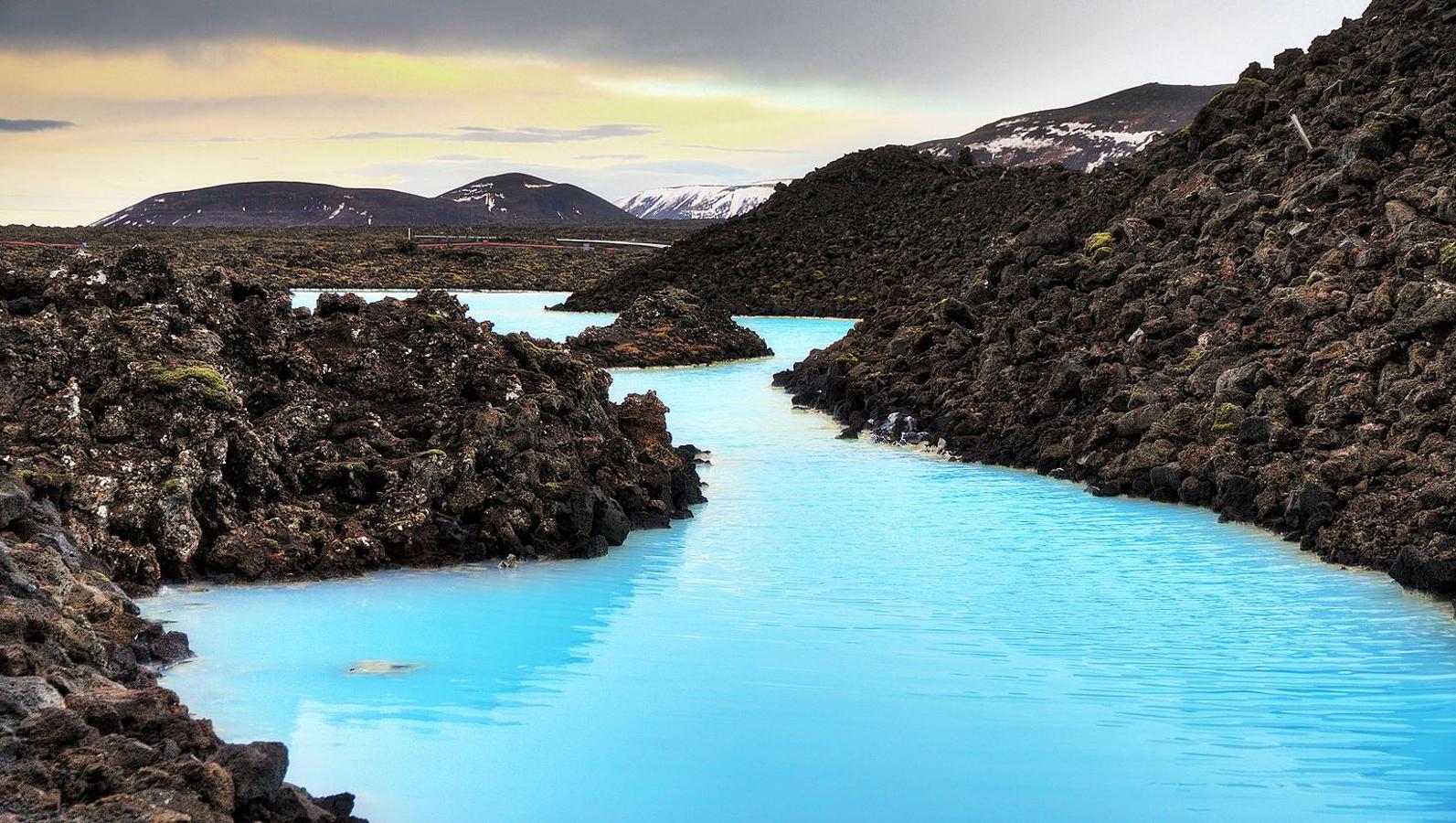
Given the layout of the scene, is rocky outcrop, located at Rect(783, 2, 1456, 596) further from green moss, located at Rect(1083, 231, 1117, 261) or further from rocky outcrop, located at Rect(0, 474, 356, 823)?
rocky outcrop, located at Rect(0, 474, 356, 823)

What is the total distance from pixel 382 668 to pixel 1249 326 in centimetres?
1003

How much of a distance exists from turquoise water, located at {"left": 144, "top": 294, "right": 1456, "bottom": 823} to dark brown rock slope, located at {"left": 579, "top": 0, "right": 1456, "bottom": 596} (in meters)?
0.93

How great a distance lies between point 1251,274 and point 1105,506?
4.29 meters

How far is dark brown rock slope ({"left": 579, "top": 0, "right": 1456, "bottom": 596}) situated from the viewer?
1144cm

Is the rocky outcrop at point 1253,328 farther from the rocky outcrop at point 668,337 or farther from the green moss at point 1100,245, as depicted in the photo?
the rocky outcrop at point 668,337

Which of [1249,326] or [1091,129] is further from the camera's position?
[1091,129]

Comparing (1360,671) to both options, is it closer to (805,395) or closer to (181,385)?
(181,385)

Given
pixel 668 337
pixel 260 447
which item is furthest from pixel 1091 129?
pixel 260 447

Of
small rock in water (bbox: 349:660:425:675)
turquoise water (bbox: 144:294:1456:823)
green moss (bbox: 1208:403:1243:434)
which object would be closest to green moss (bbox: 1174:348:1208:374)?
green moss (bbox: 1208:403:1243:434)

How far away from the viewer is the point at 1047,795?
6.14 m

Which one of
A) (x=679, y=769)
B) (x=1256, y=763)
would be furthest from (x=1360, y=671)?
(x=679, y=769)

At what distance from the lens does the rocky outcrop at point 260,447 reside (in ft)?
29.5

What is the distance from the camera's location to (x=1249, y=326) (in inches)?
572

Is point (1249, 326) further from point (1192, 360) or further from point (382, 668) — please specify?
point (382, 668)
